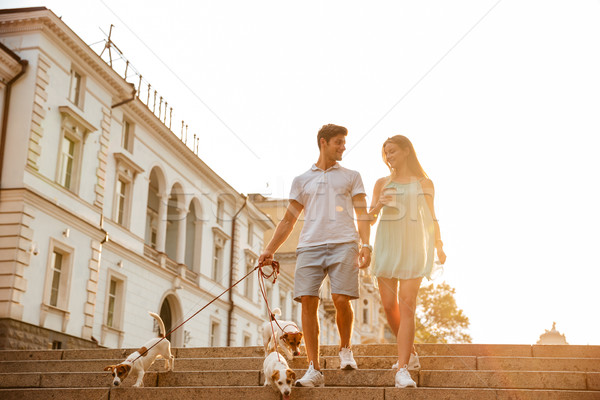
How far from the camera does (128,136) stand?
26.3m

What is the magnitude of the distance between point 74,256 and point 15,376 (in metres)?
13.0

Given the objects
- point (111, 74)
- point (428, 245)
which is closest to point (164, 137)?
point (111, 74)

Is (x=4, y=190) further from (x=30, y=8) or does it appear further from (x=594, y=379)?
(x=594, y=379)

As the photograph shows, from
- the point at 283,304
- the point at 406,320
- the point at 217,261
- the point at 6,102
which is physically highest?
the point at 6,102

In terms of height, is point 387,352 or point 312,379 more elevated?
point 387,352

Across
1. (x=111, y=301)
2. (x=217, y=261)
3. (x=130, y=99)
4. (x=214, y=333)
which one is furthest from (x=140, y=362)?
(x=217, y=261)

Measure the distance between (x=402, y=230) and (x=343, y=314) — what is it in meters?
1.02

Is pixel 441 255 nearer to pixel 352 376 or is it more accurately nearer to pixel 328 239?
pixel 328 239

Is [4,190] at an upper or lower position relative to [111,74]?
lower

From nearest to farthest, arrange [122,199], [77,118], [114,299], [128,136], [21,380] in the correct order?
1. [21,380]
2. [77,118]
3. [114,299]
4. [122,199]
5. [128,136]

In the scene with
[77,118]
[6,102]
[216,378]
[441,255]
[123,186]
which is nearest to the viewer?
[441,255]

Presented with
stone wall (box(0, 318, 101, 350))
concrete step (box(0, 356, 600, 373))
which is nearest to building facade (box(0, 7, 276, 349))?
stone wall (box(0, 318, 101, 350))

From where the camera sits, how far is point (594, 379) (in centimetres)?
651

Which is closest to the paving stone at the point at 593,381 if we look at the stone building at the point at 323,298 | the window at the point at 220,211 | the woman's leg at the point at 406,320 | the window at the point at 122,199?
the woman's leg at the point at 406,320
